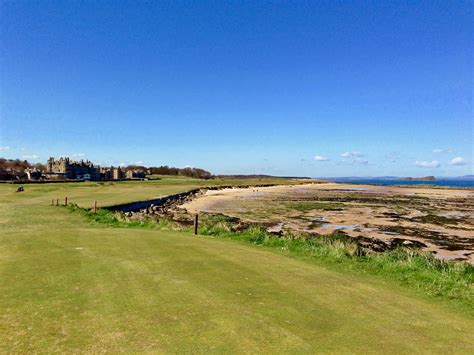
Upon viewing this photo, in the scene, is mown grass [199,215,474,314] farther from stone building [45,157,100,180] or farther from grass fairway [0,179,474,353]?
stone building [45,157,100,180]

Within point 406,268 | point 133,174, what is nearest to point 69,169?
point 133,174

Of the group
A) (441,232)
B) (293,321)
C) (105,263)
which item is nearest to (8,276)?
(105,263)

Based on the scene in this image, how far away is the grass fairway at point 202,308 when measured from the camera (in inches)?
236

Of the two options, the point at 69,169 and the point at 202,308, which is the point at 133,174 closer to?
the point at 69,169

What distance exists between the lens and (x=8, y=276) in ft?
30.1

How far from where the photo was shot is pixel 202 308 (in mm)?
7359

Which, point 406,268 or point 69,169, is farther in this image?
point 69,169

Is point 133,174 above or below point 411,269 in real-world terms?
above

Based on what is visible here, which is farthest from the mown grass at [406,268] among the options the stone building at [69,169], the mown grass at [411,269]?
the stone building at [69,169]

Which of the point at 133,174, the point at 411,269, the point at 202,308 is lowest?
the point at 411,269

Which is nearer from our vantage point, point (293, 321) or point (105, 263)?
point (293, 321)

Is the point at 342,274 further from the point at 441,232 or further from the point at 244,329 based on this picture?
the point at 441,232

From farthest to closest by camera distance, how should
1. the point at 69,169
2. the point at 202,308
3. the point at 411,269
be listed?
the point at 69,169 < the point at 411,269 < the point at 202,308

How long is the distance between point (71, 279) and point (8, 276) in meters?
1.82
